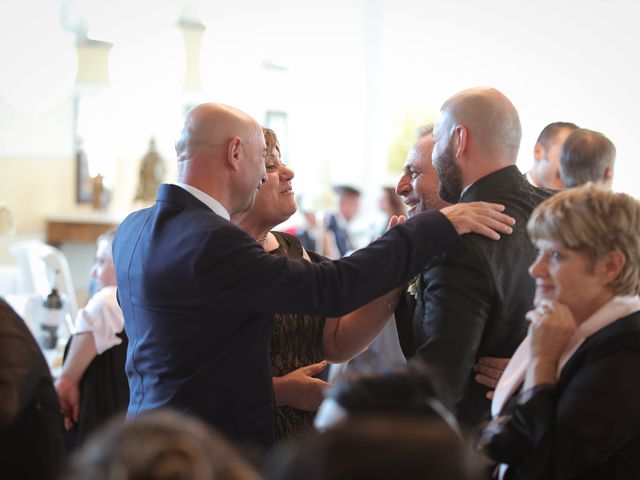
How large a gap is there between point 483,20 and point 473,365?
7.89 metres

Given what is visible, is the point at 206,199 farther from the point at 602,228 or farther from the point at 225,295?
the point at 602,228

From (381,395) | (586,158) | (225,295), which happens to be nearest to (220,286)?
(225,295)

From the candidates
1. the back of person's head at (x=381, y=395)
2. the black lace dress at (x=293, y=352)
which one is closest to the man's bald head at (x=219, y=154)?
the black lace dress at (x=293, y=352)

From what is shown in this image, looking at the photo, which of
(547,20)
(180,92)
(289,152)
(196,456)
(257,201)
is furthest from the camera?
(289,152)

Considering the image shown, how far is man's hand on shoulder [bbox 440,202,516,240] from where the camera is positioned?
2.14 meters

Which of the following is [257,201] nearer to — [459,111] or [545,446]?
[459,111]

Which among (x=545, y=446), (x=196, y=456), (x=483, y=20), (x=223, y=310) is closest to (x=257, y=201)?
(x=223, y=310)

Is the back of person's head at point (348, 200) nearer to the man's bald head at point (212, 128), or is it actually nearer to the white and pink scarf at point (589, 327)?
the man's bald head at point (212, 128)

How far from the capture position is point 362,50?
1217 cm

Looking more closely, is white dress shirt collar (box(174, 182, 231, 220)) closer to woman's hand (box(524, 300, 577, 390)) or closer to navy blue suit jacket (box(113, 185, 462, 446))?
navy blue suit jacket (box(113, 185, 462, 446))

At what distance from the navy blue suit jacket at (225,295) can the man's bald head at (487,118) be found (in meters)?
0.27

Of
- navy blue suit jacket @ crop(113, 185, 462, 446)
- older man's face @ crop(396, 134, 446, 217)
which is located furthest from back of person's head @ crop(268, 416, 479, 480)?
older man's face @ crop(396, 134, 446, 217)

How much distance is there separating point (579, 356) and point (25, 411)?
1.14 meters

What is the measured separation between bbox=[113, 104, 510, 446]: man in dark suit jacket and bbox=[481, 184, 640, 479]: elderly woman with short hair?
343 mm
